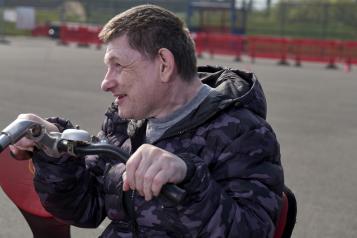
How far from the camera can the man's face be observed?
1.95 meters

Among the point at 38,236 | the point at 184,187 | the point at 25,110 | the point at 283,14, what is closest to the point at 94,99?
the point at 25,110

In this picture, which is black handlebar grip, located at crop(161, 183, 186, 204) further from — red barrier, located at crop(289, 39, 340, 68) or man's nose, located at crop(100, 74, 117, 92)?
red barrier, located at crop(289, 39, 340, 68)

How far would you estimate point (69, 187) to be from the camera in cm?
214

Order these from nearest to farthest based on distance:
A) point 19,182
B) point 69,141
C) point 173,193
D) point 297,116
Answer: point 173,193 → point 69,141 → point 19,182 → point 297,116

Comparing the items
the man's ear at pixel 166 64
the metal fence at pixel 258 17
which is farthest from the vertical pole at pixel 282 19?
the man's ear at pixel 166 64

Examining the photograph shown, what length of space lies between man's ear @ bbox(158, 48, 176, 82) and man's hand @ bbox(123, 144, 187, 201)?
0.52m

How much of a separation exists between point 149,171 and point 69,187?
0.78 m

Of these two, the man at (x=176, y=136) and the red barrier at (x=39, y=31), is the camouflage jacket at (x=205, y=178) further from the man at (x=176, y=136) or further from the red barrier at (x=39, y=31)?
the red barrier at (x=39, y=31)

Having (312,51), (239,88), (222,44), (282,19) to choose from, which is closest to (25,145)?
(239,88)

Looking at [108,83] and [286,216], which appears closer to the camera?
[108,83]

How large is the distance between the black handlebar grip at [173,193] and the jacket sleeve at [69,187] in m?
0.65

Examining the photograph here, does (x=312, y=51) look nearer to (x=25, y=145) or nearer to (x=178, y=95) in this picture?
(x=178, y=95)

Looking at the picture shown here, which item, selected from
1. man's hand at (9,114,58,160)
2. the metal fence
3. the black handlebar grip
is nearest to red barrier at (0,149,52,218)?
man's hand at (9,114,58,160)

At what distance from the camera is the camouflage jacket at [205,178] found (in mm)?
1753
